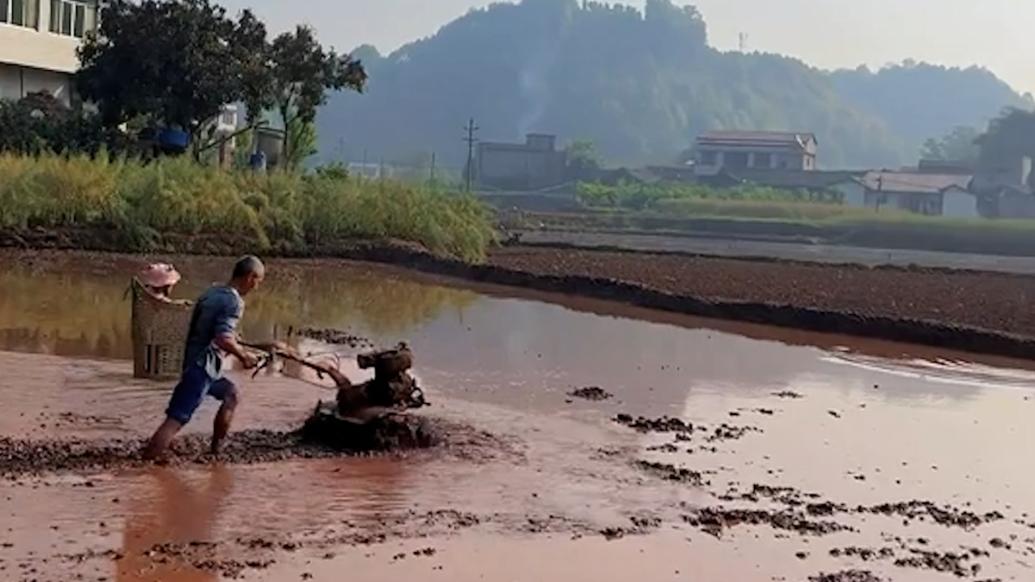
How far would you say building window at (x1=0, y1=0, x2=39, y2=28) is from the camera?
4100cm

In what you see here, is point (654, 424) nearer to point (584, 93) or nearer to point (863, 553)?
point (863, 553)

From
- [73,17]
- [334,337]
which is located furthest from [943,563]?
[73,17]

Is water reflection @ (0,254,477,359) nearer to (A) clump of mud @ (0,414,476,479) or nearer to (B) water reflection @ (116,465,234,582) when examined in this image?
(A) clump of mud @ (0,414,476,479)

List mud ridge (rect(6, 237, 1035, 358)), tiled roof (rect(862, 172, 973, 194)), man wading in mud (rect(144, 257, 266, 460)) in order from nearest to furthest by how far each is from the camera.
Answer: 1. man wading in mud (rect(144, 257, 266, 460))
2. mud ridge (rect(6, 237, 1035, 358))
3. tiled roof (rect(862, 172, 973, 194))

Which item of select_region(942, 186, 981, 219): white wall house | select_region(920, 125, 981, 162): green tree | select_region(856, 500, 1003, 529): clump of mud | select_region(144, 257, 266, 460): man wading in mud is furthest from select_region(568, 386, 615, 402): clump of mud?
select_region(920, 125, 981, 162): green tree

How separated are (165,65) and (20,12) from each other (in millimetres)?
8478

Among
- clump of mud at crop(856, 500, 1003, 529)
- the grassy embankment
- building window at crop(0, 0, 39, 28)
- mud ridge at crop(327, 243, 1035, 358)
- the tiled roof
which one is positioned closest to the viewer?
clump of mud at crop(856, 500, 1003, 529)

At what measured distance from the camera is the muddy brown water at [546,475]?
756cm

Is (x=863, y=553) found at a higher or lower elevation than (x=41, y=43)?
lower

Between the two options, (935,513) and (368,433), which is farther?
(368,433)

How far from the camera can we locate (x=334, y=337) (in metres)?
16.6

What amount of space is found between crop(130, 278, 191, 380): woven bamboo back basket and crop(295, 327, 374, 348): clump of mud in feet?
12.5

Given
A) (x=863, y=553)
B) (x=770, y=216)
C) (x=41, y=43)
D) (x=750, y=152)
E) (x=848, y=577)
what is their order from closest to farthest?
(x=848, y=577) → (x=863, y=553) → (x=41, y=43) → (x=770, y=216) → (x=750, y=152)

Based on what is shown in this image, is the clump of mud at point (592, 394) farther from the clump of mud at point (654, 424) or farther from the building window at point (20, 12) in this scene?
the building window at point (20, 12)
